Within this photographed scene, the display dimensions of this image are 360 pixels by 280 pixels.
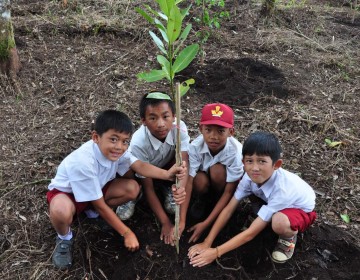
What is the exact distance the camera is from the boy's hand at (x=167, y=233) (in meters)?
2.27

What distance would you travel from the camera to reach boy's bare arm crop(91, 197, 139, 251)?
85.4 inches

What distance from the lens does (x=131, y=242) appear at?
7.18 ft

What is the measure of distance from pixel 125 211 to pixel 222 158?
718 millimetres

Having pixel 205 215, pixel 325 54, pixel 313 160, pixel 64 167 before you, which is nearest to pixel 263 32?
pixel 325 54

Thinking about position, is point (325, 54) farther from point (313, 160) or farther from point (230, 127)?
point (230, 127)

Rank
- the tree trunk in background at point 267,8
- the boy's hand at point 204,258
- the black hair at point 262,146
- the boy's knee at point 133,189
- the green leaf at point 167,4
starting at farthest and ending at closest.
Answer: the tree trunk in background at point 267,8
the boy's knee at point 133,189
the boy's hand at point 204,258
the black hair at point 262,146
the green leaf at point 167,4

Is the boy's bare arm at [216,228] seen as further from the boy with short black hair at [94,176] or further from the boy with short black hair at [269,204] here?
the boy with short black hair at [94,176]

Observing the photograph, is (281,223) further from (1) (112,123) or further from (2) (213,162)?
(1) (112,123)

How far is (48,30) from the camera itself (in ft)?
15.4

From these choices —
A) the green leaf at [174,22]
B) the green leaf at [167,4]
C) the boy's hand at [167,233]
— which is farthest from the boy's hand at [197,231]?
the green leaf at [167,4]

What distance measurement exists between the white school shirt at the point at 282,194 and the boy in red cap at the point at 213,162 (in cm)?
20

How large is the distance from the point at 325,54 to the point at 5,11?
11.9 feet

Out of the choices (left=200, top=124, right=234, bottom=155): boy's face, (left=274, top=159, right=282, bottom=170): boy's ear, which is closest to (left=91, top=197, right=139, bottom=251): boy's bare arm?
(left=200, top=124, right=234, bottom=155): boy's face

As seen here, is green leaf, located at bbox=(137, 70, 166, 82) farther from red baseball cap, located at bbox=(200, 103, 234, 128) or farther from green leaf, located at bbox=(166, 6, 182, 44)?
red baseball cap, located at bbox=(200, 103, 234, 128)
